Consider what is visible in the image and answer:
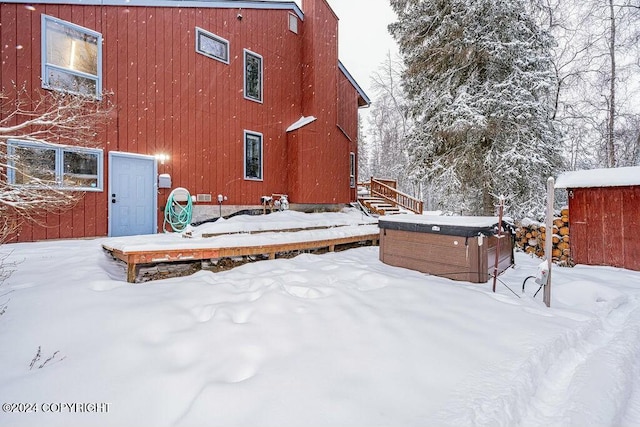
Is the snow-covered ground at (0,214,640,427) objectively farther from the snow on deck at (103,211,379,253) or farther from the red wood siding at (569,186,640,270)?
the red wood siding at (569,186,640,270)

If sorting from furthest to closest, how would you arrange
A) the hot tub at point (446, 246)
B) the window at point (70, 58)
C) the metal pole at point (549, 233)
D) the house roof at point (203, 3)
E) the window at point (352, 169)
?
1. the window at point (352, 169)
2. the house roof at point (203, 3)
3. the window at point (70, 58)
4. the hot tub at point (446, 246)
5. the metal pole at point (549, 233)

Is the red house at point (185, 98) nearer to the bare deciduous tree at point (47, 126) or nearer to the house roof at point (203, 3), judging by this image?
the house roof at point (203, 3)

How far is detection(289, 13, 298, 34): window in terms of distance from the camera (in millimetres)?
10211

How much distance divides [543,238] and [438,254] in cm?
450

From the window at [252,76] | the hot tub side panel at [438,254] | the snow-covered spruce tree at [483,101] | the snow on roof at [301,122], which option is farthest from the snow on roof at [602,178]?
the window at [252,76]

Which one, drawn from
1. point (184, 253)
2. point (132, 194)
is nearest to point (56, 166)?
point (132, 194)

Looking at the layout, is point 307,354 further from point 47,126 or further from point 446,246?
point 47,126

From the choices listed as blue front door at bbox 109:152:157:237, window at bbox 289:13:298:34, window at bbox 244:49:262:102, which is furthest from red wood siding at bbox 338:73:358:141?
blue front door at bbox 109:152:157:237

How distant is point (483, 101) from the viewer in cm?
877

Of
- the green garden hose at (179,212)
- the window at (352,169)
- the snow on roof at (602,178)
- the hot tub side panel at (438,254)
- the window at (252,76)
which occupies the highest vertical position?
the window at (252,76)

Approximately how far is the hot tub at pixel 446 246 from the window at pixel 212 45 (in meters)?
6.66

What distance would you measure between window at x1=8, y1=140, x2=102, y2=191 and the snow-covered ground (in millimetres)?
2508

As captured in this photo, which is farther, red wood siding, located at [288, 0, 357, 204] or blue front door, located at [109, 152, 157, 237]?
red wood siding, located at [288, 0, 357, 204]

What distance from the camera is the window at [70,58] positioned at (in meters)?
5.86
